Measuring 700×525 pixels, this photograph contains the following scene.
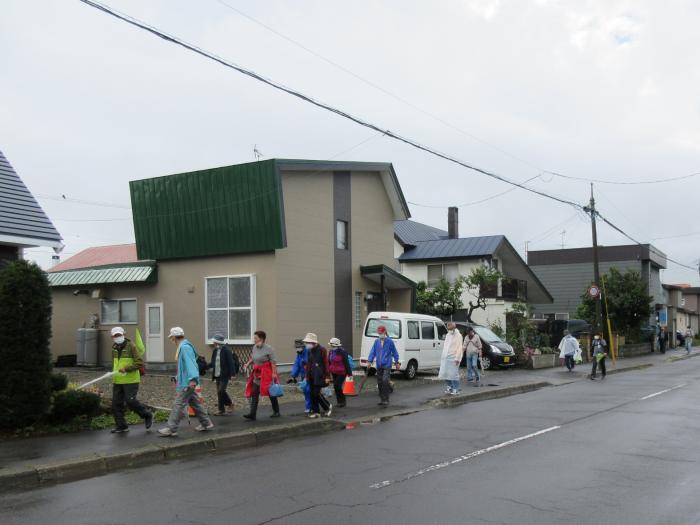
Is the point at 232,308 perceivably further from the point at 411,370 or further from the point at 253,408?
the point at 253,408

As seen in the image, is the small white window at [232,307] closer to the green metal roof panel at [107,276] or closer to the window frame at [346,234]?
the green metal roof panel at [107,276]

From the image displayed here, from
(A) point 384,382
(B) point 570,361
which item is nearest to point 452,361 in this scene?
(A) point 384,382

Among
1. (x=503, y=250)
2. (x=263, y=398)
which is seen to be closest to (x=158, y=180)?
(x=263, y=398)

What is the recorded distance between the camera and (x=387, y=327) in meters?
20.9

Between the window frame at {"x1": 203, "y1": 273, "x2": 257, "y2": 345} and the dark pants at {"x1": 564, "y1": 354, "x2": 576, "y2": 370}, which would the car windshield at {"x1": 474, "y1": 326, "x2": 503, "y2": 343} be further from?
the window frame at {"x1": 203, "y1": 273, "x2": 257, "y2": 345}

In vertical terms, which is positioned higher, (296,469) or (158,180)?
(158,180)

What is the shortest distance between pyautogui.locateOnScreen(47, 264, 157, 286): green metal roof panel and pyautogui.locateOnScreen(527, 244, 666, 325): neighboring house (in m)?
36.1

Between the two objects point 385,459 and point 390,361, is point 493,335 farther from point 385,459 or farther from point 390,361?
point 385,459

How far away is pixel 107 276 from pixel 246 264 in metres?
5.71

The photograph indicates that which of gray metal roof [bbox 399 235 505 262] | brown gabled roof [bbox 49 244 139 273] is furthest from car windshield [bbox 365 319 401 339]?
brown gabled roof [bbox 49 244 139 273]

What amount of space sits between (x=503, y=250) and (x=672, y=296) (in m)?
38.7

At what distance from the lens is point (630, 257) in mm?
54625

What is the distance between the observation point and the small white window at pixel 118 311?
23667 mm

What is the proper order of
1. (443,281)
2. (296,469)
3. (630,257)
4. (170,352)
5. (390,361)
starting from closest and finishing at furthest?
(296,469), (390,361), (170,352), (443,281), (630,257)
